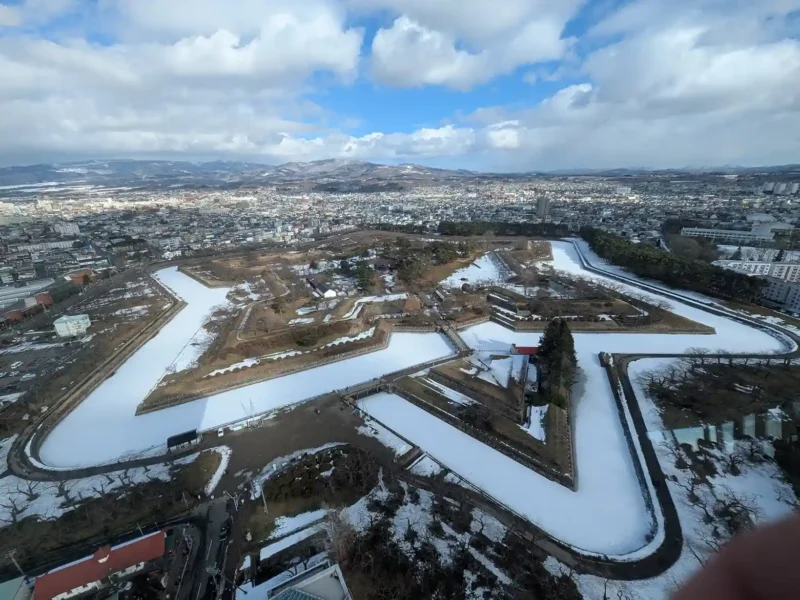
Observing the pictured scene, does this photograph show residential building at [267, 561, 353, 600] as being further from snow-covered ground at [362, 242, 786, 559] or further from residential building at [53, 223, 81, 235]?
residential building at [53, 223, 81, 235]

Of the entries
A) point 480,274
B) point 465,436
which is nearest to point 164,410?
point 465,436

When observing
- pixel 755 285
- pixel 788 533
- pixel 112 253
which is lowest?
pixel 112 253

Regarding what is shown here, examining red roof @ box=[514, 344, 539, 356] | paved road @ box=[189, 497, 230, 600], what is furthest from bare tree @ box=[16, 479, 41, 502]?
red roof @ box=[514, 344, 539, 356]

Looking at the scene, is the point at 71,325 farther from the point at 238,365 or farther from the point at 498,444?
the point at 498,444

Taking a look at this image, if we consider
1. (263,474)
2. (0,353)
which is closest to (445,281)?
(263,474)

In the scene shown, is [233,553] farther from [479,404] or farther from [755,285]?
[755,285]
